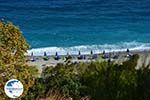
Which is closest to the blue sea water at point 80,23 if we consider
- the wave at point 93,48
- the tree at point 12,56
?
the wave at point 93,48

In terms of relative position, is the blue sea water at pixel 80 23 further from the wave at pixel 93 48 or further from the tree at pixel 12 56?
the tree at pixel 12 56

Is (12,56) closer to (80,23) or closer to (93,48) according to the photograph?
(93,48)

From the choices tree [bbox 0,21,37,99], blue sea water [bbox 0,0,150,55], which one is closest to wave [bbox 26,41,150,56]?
blue sea water [bbox 0,0,150,55]

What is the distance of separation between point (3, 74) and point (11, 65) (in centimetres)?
28

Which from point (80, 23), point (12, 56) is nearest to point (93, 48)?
point (80, 23)

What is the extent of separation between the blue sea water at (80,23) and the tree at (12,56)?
37.3 metres

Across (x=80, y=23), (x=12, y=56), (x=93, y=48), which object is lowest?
(x=93, y=48)

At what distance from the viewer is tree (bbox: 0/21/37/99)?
8648 millimetres

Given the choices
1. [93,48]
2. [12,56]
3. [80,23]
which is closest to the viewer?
[12,56]

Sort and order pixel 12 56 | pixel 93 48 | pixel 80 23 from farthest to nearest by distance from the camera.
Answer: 1. pixel 80 23
2. pixel 93 48
3. pixel 12 56

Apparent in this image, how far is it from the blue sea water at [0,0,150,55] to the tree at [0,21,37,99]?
1469 inches

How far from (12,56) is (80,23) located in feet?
188

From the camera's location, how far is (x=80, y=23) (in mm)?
66188

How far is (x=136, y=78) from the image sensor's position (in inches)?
268
